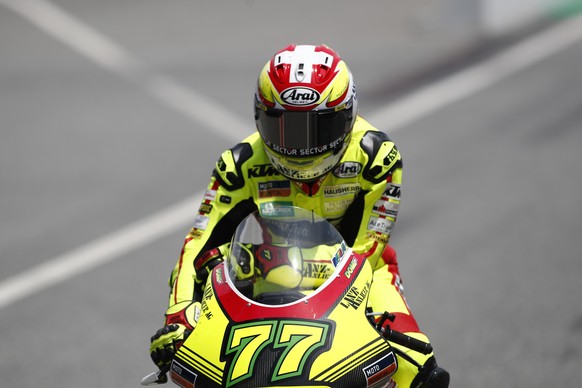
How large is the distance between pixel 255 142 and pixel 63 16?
14402 mm

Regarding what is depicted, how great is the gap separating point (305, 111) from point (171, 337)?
4.57 feet

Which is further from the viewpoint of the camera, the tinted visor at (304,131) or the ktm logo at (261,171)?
the ktm logo at (261,171)

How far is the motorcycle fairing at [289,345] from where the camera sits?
396cm

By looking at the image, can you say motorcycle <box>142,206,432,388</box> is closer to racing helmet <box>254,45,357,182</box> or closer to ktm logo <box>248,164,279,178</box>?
racing helmet <box>254,45,357,182</box>

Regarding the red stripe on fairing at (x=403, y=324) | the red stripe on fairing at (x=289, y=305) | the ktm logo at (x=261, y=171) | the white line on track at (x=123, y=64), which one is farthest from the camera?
the white line on track at (x=123, y=64)

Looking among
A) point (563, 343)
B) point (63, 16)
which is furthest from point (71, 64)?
point (563, 343)

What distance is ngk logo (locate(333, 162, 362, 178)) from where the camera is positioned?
17.7 feet

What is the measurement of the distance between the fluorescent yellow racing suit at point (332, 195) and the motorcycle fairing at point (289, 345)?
3.35 feet

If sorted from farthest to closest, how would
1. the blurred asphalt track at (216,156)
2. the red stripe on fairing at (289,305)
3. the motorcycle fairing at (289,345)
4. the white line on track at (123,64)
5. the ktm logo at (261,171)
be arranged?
the white line on track at (123,64) → the blurred asphalt track at (216,156) → the ktm logo at (261,171) → the red stripe on fairing at (289,305) → the motorcycle fairing at (289,345)

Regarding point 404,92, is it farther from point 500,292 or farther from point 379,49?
point 500,292

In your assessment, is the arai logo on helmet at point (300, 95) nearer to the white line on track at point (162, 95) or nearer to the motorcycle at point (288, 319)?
the motorcycle at point (288, 319)

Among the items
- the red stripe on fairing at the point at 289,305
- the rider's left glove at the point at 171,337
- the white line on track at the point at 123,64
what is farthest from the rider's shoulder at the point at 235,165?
the white line on track at the point at 123,64

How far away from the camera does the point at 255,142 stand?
5.58m

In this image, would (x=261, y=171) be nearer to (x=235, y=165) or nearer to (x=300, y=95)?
(x=235, y=165)
